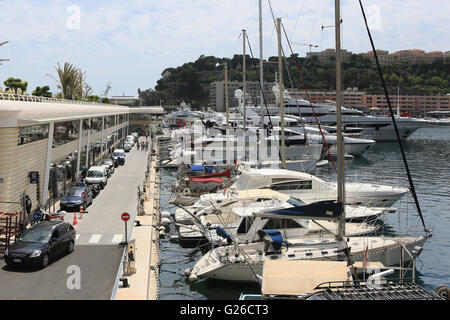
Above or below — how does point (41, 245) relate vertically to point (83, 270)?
above

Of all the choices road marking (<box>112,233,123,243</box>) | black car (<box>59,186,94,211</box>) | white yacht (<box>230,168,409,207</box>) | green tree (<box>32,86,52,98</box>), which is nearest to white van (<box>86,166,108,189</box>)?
black car (<box>59,186,94,211</box>)

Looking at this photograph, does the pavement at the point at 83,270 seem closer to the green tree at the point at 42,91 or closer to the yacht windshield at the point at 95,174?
the yacht windshield at the point at 95,174

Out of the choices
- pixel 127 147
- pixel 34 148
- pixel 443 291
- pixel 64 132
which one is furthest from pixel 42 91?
pixel 443 291

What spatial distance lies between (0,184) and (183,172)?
21.9m

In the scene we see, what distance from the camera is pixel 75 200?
28281 millimetres

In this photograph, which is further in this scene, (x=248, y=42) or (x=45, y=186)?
(x=248, y=42)

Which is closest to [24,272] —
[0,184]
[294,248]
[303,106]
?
[0,184]

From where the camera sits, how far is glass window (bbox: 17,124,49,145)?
24547 millimetres

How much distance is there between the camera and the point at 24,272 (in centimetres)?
1670

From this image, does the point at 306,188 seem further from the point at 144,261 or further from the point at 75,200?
the point at 144,261

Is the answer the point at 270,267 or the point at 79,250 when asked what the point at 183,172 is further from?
the point at 270,267

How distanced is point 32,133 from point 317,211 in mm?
16871
